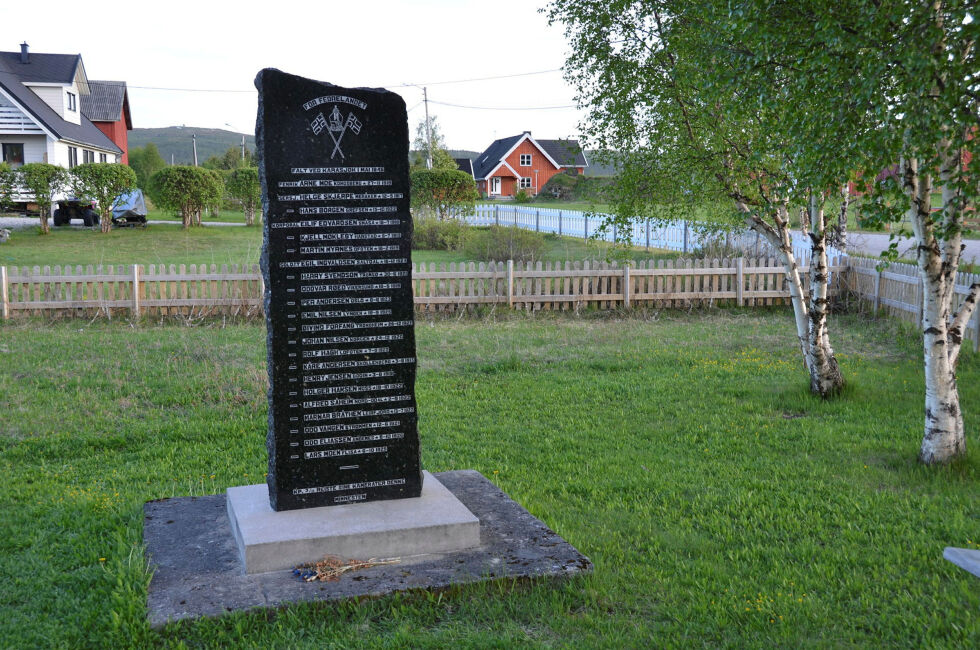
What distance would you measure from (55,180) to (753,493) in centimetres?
2912

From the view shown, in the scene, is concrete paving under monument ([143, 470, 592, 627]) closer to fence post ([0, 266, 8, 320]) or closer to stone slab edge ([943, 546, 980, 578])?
stone slab edge ([943, 546, 980, 578])

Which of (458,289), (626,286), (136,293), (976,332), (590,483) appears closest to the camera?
(590,483)

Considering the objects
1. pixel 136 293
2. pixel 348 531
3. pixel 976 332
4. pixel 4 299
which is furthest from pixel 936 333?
pixel 4 299

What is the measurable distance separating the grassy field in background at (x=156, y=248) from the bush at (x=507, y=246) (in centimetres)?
52

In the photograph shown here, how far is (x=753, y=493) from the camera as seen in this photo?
6.05m

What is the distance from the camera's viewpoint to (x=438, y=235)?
92.5 feet

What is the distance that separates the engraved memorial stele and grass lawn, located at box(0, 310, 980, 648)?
1100mm

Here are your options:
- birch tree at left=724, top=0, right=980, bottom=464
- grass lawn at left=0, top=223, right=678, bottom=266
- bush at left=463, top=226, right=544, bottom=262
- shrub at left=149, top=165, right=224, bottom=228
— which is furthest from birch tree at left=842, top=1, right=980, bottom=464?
shrub at left=149, top=165, right=224, bottom=228

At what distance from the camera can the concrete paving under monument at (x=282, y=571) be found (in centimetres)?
422

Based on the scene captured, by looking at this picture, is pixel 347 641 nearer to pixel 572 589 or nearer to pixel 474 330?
pixel 572 589

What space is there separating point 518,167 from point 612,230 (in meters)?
38.7

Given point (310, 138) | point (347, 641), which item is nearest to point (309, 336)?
point (310, 138)

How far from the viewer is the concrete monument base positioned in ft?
15.1

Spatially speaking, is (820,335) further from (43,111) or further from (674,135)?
(43,111)
